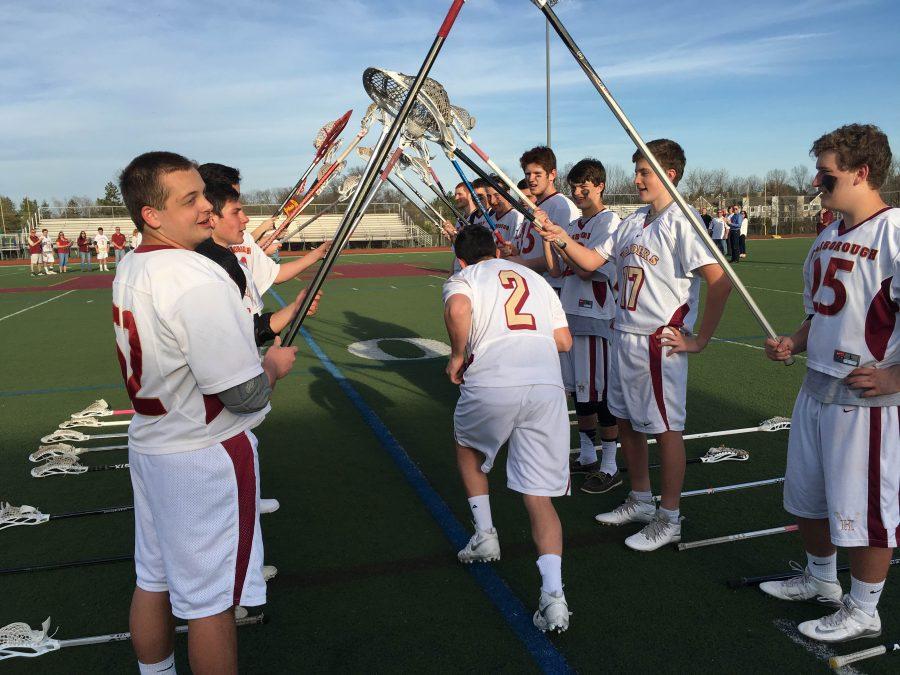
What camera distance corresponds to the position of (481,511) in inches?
147

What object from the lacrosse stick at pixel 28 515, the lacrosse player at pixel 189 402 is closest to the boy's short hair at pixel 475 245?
the lacrosse player at pixel 189 402

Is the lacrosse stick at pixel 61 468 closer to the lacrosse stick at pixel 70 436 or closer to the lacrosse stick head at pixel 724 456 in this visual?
the lacrosse stick at pixel 70 436

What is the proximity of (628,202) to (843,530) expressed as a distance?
48356 millimetres

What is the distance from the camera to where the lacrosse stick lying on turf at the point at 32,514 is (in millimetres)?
4344

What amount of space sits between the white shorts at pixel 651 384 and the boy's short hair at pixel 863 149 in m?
1.35

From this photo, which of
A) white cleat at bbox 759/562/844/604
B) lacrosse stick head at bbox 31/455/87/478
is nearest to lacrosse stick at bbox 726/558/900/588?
white cleat at bbox 759/562/844/604

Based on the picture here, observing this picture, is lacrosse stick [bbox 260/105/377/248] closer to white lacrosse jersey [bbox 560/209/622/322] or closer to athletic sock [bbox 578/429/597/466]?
white lacrosse jersey [bbox 560/209/622/322]

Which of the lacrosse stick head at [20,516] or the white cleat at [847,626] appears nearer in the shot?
the white cleat at [847,626]

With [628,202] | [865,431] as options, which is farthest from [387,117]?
[628,202]

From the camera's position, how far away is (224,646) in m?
2.29

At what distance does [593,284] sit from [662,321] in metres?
1.34

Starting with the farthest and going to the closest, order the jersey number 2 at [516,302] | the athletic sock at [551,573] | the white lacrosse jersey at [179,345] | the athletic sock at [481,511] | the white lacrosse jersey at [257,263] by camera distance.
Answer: the white lacrosse jersey at [257,263]
the athletic sock at [481,511]
the jersey number 2 at [516,302]
the athletic sock at [551,573]
the white lacrosse jersey at [179,345]

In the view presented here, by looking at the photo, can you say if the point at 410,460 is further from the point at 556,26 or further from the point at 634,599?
the point at 556,26

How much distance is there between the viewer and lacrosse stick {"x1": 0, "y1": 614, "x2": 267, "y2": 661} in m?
3.04
